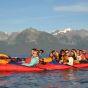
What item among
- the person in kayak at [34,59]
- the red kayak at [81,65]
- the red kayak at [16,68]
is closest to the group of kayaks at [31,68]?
the red kayak at [16,68]

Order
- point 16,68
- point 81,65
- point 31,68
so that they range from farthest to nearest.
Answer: point 81,65
point 31,68
point 16,68

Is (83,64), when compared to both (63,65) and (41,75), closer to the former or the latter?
(63,65)

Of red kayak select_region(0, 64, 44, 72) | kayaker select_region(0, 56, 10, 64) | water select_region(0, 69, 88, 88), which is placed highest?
kayaker select_region(0, 56, 10, 64)

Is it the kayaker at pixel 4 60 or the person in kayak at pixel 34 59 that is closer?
the kayaker at pixel 4 60

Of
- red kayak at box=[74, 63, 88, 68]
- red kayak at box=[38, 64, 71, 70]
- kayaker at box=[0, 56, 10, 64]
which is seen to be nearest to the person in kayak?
red kayak at box=[38, 64, 71, 70]

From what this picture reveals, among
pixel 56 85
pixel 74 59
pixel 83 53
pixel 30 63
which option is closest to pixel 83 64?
pixel 74 59

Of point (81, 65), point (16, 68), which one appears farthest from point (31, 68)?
point (81, 65)

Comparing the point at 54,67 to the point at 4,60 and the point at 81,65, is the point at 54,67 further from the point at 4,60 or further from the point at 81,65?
the point at 4,60

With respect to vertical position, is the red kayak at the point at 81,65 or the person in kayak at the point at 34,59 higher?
the person in kayak at the point at 34,59

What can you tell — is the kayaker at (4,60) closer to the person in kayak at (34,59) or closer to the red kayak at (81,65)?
the person in kayak at (34,59)

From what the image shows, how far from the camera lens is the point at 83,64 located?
4869 centimetres

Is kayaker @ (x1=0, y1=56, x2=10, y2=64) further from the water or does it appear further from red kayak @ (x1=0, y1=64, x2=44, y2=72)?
the water

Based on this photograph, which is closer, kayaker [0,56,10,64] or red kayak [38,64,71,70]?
kayaker [0,56,10,64]

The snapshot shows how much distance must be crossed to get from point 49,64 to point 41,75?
14.4 feet
